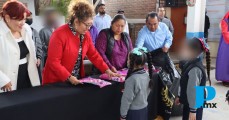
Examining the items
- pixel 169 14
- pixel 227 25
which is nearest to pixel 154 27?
pixel 227 25

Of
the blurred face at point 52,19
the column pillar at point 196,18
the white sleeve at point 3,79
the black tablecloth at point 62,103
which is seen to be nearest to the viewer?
the black tablecloth at point 62,103

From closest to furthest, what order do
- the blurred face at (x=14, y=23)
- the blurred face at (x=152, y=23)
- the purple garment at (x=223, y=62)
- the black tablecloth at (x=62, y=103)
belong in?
1. the black tablecloth at (x=62, y=103)
2. the blurred face at (x=14, y=23)
3. the blurred face at (x=152, y=23)
4. the purple garment at (x=223, y=62)

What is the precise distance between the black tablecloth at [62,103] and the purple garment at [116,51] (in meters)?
0.54

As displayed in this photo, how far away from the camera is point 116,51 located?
2.86m

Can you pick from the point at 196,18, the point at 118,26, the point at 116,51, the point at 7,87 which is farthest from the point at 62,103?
the point at 196,18

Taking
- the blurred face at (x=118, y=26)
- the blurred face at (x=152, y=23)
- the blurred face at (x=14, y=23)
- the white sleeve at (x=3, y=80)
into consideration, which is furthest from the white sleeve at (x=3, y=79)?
the blurred face at (x=152, y=23)

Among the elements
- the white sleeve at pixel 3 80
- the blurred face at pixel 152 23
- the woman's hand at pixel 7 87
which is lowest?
the woman's hand at pixel 7 87

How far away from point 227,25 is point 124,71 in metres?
3.17

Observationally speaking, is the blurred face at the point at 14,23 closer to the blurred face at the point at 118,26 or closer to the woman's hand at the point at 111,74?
the woman's hand at the point at 111,74

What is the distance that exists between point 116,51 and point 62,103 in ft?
3.50

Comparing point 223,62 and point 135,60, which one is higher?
point 135,60

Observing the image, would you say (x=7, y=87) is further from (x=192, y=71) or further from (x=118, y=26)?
(x=192, y=71)

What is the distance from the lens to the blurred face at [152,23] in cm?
344

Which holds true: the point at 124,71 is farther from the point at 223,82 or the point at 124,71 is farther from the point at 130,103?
the point at 223,82
